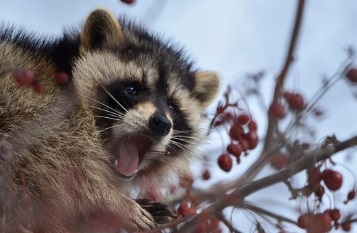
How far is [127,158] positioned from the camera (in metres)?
5.71

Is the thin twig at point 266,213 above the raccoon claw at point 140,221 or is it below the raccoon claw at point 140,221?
above

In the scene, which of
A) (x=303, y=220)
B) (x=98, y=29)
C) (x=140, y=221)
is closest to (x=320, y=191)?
(x=303, y=220)

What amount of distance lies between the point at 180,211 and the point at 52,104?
1.65 metres

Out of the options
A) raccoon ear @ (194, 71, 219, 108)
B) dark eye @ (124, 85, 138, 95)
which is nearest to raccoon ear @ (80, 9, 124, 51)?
dark eye @ (124, 85, 138, 95)

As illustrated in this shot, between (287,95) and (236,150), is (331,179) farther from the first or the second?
(236,150)

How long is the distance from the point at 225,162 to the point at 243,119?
41cm

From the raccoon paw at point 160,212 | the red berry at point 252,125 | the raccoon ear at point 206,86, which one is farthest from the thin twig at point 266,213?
the raccoon ear at point 206,86

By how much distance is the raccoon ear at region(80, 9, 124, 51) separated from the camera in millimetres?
6152

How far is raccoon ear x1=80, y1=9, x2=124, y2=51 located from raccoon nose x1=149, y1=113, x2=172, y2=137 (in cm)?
122

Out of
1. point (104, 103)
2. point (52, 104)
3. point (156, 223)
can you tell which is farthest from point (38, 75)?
point (156, 223)

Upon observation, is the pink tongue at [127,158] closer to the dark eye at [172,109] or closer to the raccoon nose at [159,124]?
the raccoon nose at [159,124]

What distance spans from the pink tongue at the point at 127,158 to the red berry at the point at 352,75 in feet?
7.35

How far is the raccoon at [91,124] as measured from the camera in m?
5.07

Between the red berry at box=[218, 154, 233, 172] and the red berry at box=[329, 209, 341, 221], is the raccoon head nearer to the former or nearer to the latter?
the red berry at box=[218, 154, 233, 172]
